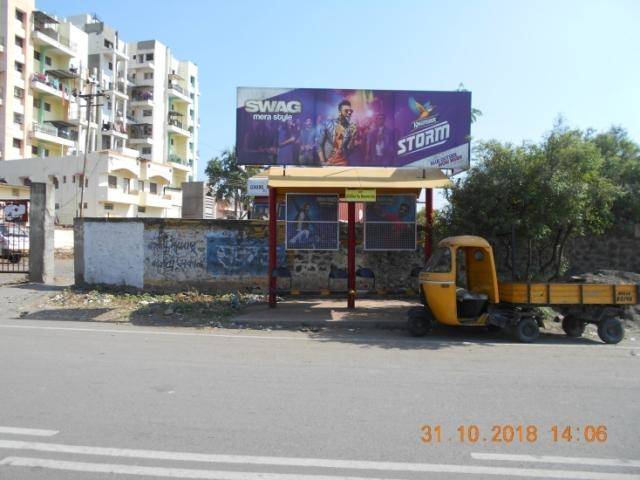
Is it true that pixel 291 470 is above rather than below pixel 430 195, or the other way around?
below

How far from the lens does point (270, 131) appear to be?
43.9 ft

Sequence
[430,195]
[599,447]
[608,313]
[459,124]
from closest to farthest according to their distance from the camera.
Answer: [599,447] < [608,313] < [430,195] < [459,124]

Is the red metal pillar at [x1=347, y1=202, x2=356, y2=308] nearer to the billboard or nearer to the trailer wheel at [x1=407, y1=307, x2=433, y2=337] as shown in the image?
the billboard

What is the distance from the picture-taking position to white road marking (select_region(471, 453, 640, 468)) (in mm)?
4023

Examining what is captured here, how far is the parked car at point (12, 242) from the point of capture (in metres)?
19.6

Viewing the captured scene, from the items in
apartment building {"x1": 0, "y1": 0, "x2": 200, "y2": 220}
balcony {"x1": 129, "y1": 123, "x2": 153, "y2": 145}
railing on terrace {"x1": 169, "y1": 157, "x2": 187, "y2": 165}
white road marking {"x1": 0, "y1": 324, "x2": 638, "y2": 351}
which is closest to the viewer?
white road marking {"x1": 0, "y1": 324, "x2": 638, "y2": 351}

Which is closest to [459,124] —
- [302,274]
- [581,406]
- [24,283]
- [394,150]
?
[394,150]

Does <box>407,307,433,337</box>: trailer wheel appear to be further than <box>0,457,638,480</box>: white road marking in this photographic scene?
Yes

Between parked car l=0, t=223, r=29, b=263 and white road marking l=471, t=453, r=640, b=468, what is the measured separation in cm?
1974

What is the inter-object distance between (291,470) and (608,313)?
25.0ft

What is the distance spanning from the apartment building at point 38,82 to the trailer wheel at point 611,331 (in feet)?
197

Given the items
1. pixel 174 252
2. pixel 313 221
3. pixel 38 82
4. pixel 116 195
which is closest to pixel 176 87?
pixel 38 82

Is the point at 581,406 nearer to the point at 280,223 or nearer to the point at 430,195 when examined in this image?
the point at 430,195

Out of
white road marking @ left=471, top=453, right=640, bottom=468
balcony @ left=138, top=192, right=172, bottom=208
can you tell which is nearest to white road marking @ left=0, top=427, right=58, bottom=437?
white road marking @ left=471, top=453, right=640, bottom=468
